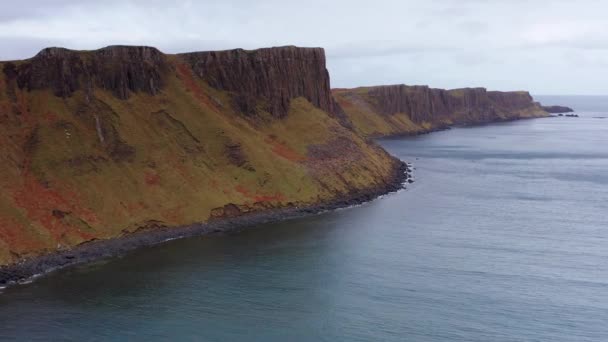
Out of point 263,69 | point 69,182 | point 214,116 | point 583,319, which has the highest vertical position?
point 263,69

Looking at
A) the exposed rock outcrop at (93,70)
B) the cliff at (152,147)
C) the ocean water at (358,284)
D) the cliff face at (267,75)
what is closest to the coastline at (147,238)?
the cliff at (152,147)

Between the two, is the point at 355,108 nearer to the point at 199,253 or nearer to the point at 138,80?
the point at 138,80

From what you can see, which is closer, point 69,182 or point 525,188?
point 69,182

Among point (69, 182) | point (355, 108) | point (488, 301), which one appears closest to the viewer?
point (488, 301)

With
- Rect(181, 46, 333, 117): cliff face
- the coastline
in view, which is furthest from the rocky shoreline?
Rect(181, 46, 333, 117): cliff face

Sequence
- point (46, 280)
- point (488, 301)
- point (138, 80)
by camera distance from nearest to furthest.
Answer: point (488, 301) < point (46, 280) < point (138, 80)

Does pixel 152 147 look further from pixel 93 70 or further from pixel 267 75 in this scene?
pixel 267 75

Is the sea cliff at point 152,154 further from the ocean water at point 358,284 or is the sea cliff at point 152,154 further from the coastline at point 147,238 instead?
the ocean water at point 358,284

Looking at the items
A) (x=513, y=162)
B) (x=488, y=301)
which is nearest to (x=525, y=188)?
(x=513, y=162)
